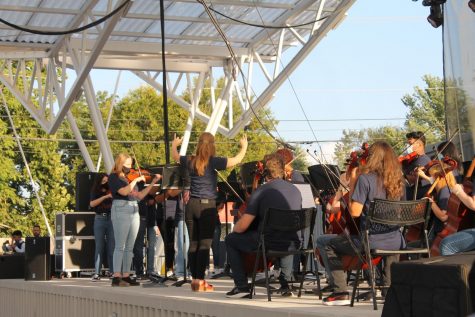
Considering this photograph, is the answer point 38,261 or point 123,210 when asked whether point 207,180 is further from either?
point 38,261

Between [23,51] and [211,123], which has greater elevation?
[23,51]

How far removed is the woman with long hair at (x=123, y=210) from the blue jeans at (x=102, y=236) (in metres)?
1.87

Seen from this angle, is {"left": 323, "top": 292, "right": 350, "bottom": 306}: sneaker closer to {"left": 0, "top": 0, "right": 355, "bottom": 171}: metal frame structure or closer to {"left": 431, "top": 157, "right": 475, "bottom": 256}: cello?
{"left": 431, "top": 157, "right": 475, "bottom": 256}: cello

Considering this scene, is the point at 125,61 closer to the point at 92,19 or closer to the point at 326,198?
the point at 92,19

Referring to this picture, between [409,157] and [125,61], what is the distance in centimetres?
1808

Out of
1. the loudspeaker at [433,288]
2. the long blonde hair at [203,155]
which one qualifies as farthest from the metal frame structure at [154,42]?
the loudspeaker at [433,288]

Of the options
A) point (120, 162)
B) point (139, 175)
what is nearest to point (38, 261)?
point (139, 175)

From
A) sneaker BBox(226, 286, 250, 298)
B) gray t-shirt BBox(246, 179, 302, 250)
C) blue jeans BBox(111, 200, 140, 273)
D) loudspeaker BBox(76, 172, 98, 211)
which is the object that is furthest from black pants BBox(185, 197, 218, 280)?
loudspeaker BBox(76, 172, 98, 211)

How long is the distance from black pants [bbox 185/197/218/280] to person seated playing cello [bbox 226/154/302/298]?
3.05ft

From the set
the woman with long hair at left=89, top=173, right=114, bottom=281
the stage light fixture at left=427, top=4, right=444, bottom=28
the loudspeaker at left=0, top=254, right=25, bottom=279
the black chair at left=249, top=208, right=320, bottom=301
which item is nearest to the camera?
the black chair at left=249, top=208, right=320, bottom=301

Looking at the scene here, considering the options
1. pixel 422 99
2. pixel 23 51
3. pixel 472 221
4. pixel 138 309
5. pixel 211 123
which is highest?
pixel 422 99

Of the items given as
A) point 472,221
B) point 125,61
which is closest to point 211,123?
point 125,61

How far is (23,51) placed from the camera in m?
27.0

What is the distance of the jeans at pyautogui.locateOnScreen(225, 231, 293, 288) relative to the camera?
9953 millimetres
